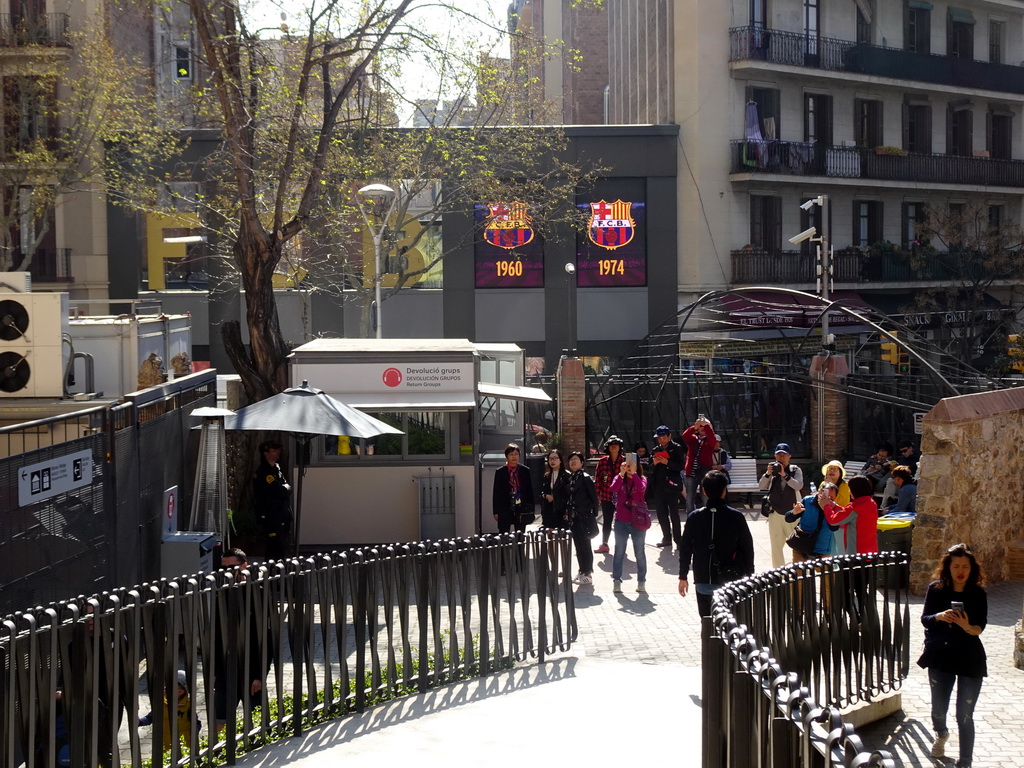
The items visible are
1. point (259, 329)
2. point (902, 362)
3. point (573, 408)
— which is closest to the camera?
point (259, 329)

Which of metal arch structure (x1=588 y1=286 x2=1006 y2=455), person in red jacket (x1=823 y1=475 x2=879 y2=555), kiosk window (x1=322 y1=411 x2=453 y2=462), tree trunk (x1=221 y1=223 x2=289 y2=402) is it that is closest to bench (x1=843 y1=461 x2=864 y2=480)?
metal arch structure (x1=588 y1=286 x2=1006 y2=455)

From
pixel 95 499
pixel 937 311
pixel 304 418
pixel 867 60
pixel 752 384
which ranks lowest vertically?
pixel 95 499

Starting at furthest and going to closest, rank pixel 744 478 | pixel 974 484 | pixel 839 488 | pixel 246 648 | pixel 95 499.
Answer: pixel 744 478 < pixel 974 484 < pixel 839 488 < pixel 95 499 < pixel 246 648

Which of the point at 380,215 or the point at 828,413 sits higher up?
the point at 380,215

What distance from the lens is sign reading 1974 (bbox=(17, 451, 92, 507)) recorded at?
8773 mm

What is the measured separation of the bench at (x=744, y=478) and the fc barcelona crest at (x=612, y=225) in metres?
15.1

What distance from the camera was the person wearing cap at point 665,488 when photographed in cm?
1582

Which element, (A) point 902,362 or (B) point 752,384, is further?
(A) point 902,362

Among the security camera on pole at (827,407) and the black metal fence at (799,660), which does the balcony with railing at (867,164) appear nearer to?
the security camera on pole at (827,407)

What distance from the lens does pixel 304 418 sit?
13.7 m

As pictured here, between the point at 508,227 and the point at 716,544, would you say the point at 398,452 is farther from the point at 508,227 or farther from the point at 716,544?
the point at 508,227

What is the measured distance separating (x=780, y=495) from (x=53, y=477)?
24.7 ft

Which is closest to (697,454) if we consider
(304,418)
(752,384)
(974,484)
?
(974,484)

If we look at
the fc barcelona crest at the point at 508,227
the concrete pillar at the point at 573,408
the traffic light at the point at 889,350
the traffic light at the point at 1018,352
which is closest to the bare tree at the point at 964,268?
the traffic light at the point at 889,350
